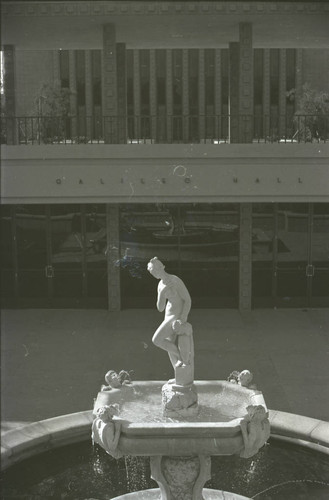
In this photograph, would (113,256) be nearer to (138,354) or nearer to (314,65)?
(138,354)

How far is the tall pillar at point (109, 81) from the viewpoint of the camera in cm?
1653

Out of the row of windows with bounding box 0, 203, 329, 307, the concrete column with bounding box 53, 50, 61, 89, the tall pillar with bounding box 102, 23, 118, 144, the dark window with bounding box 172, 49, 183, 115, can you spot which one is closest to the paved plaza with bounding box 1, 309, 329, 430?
the row of windows with bounding box 0, 203, 329, 307

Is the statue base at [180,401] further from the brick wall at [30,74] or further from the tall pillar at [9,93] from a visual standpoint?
the brick wall at [30,74]

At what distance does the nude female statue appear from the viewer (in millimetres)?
8555

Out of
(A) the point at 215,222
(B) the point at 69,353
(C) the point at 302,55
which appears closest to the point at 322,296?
(A) the point at 215,222

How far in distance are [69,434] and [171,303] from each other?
3.06m

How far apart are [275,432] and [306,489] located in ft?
4.64

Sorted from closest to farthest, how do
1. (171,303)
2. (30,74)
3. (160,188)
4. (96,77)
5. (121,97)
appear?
1. (171,303)
2. (160,188)
3. (121,97)
4. (30,74)
5. (96,77)

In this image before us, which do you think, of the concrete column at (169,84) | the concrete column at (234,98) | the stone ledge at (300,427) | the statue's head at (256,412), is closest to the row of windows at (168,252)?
the concrete column at (234,98)

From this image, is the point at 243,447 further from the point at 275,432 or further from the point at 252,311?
the point at 252,311

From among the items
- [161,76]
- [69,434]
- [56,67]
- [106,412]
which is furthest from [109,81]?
[161,76]

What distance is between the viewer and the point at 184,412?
337 inches

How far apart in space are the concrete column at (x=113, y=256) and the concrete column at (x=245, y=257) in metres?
2.89

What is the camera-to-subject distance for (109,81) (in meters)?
16.8
